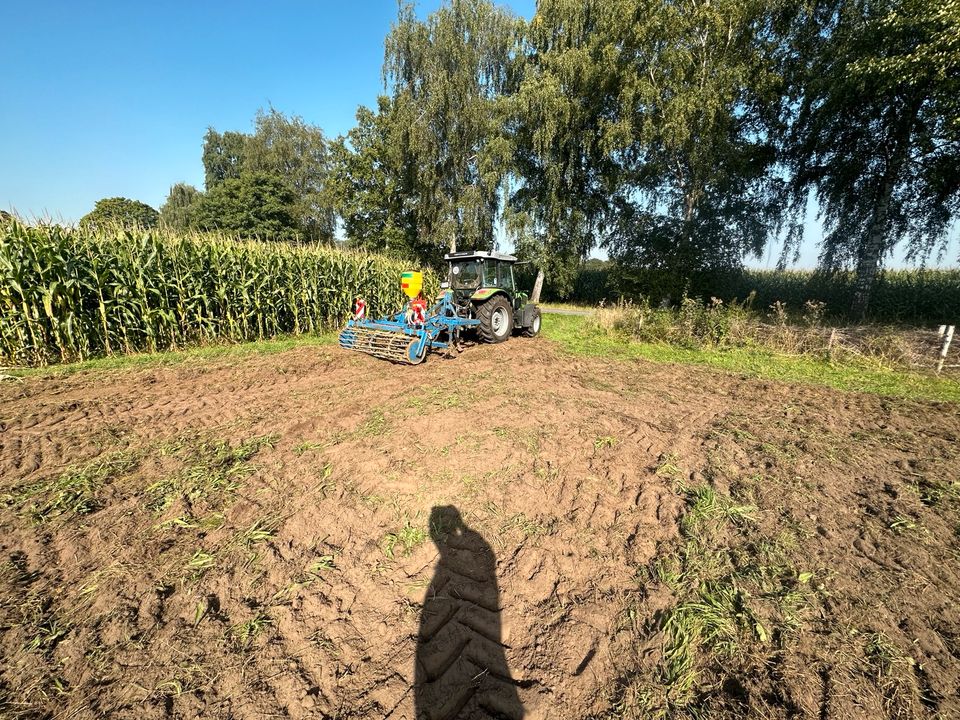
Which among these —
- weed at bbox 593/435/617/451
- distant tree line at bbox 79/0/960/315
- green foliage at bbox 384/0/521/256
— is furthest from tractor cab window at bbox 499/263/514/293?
green foliage at bbox 384/0/521/256

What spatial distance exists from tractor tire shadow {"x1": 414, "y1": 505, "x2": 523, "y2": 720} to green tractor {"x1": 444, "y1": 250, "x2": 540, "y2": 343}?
20.8 ft

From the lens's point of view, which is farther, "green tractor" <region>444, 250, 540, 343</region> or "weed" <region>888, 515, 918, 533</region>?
"green tractor" <region>444, 250, 540, 343</region>

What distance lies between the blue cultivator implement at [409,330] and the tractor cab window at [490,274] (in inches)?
47.3

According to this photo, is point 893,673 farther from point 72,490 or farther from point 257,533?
point 72,490

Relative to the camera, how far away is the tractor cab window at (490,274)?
8805mm

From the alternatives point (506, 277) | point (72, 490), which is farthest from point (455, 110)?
point (72, 490)

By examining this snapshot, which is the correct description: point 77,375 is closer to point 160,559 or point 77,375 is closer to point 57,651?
point 160,559

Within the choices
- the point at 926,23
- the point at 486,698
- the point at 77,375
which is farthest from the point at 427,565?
the point at 926,23

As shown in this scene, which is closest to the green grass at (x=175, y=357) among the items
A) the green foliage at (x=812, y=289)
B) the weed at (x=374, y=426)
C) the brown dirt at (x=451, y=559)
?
the brown dirt at (x=451, y=559)

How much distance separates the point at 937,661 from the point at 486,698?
2.07 metres

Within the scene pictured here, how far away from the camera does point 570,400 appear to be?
498 cm

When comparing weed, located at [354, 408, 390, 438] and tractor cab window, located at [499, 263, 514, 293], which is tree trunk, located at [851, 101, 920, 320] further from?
weed, located at [354, 408, 390, 438]

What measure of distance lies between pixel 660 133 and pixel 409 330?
43.0ft

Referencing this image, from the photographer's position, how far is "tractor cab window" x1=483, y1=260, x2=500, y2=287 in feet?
28.9
